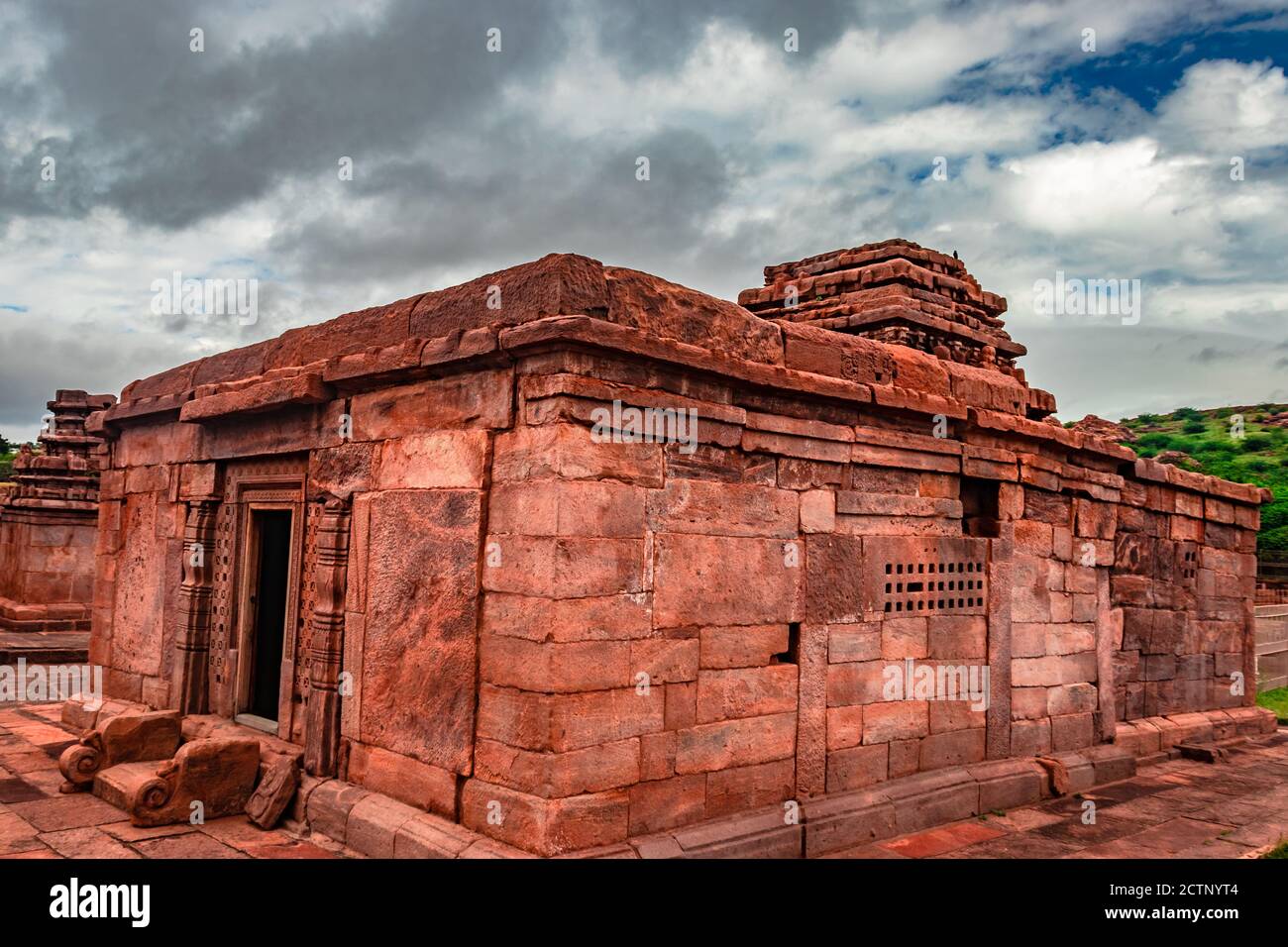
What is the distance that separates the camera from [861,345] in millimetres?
6438

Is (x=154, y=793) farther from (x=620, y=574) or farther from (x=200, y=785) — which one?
(x=620, y=574)

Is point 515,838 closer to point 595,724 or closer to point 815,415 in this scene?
point 595,724

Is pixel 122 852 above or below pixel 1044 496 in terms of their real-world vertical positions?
below

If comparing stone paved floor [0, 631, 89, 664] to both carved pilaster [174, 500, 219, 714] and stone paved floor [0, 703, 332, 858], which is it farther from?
stone paved floor [0, 703, 332, 858]

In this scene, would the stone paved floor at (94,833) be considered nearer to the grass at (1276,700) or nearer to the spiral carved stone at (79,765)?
the spiral carved stone at (79,765)

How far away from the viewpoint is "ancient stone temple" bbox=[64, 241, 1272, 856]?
15.7ft

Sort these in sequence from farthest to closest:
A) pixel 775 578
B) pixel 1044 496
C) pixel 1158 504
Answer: pixel 1158 504 → pixel 1044 496 → pixel 775 578

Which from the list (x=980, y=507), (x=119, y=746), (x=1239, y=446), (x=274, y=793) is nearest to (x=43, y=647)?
(x=119, y=746)

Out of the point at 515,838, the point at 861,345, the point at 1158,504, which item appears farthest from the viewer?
the point at 1158,504

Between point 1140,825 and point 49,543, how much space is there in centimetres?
1571

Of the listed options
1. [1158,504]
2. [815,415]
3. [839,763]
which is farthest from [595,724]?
[1158,504]

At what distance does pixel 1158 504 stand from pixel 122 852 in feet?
30.1

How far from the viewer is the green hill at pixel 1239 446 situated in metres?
29.5

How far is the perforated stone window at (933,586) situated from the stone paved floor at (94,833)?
154 inches
